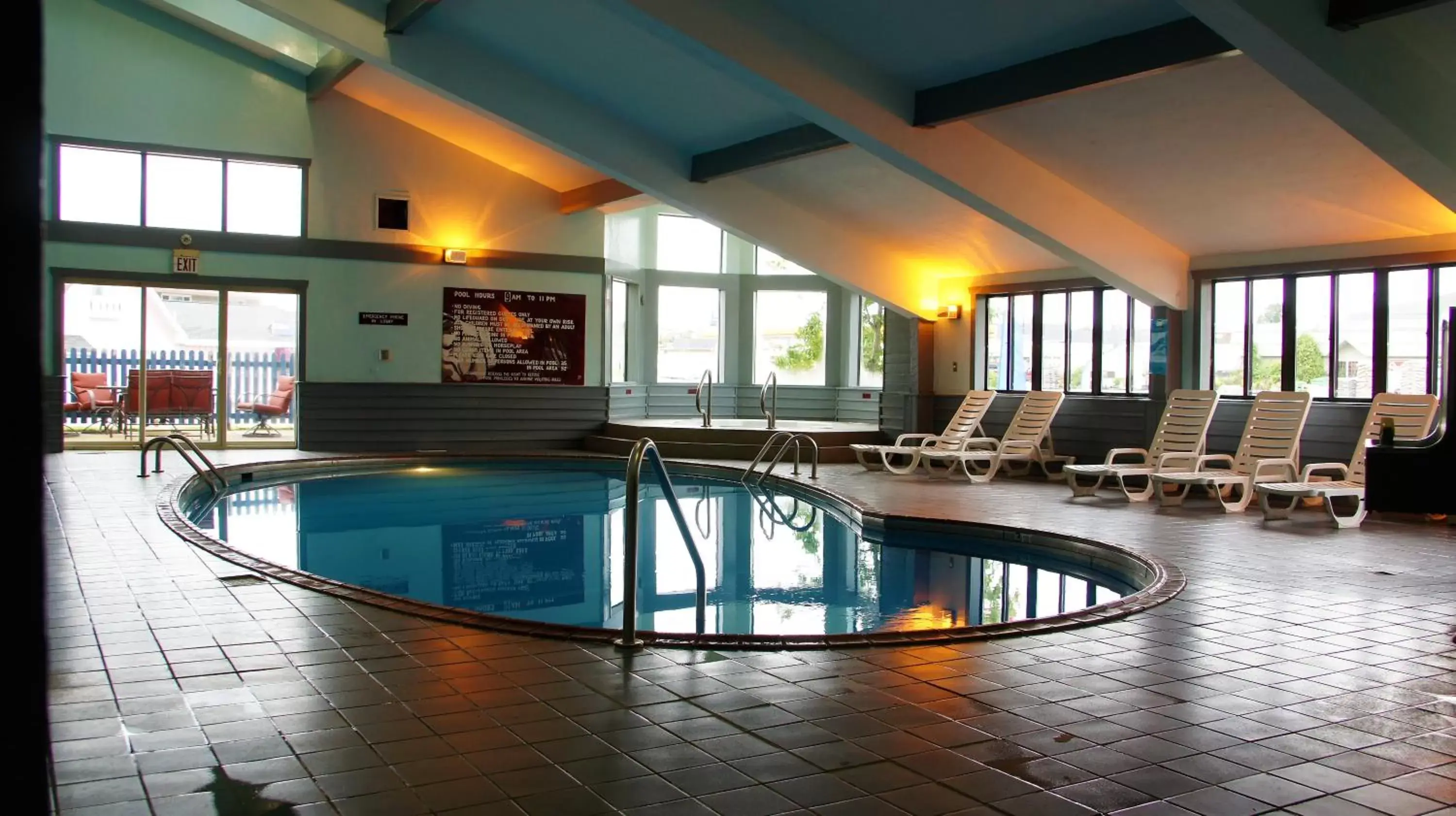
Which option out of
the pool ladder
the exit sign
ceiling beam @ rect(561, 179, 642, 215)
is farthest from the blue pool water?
ceiling beam @ rect(561, 179, 642, 215)

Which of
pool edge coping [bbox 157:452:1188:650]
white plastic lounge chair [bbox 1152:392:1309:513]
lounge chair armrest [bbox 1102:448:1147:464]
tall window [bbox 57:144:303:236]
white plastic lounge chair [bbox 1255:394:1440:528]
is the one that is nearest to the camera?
pool edge coping [bbox 157:452:1188:650]

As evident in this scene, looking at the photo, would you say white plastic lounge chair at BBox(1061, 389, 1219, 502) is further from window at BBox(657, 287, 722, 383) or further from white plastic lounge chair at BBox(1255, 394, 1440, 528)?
window at BBox(657, 287, 722, 383)

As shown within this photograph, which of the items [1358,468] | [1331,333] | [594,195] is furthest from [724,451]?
[1358,468]

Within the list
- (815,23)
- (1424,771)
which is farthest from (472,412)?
(1424,771)

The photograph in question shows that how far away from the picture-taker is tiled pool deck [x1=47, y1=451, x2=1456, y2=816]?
257 centimetres

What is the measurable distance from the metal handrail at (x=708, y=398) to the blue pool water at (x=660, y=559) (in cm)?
304

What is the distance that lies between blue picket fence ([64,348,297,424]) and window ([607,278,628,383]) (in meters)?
4.31

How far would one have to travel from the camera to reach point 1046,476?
11141mm

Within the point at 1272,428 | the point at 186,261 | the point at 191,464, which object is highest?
the point at 186,261

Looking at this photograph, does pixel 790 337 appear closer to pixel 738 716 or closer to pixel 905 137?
pixel 905 137

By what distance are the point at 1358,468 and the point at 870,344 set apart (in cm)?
885

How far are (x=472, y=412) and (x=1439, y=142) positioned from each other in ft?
35.2

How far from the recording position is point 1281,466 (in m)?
8.73

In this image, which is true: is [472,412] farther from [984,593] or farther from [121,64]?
[984,593]
